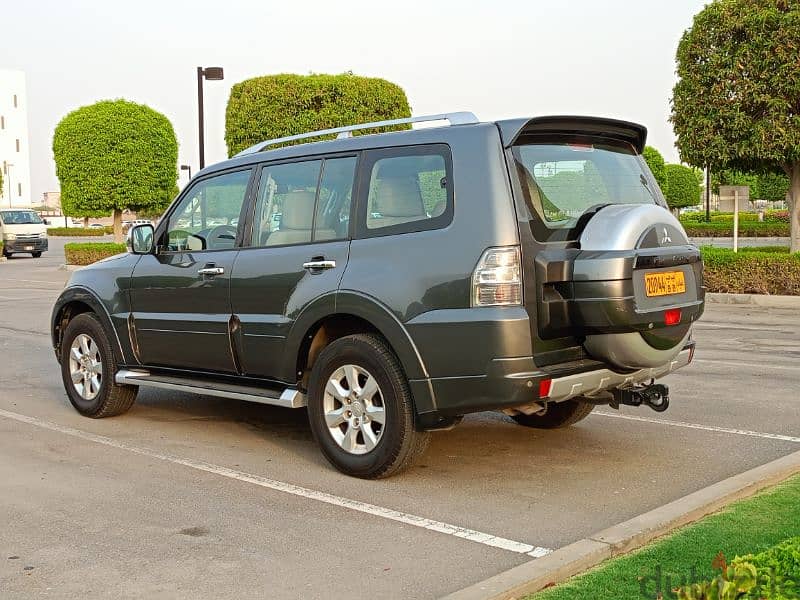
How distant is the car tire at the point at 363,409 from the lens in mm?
5492

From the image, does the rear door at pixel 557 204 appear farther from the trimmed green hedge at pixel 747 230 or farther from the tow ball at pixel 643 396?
the trimmed green hedge at pixel 747 230

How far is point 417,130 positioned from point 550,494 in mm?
2207

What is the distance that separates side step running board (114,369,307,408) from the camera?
609 centimetres

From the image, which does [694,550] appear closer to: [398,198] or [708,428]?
[398,198]

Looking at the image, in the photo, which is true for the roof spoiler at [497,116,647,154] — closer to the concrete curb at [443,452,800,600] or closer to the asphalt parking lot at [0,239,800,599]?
the asphalt parking lot at [0,239,800,599]

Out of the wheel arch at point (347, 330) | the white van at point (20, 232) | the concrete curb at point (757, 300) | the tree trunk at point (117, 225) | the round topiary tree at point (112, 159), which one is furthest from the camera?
the white van at point (20, 232)

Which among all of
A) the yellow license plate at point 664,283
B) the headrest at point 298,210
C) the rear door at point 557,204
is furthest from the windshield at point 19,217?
the yellow license plate at point 664,283

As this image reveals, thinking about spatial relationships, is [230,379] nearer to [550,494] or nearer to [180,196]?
[180,196]

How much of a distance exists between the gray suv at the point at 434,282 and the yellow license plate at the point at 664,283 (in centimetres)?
1

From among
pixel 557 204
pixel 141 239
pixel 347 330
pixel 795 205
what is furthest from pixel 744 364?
pixel 795 205

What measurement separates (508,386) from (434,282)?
683mm

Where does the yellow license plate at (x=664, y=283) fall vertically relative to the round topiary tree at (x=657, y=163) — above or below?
below

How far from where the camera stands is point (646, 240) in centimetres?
532

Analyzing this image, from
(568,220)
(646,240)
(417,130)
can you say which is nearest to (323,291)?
(417,130)
